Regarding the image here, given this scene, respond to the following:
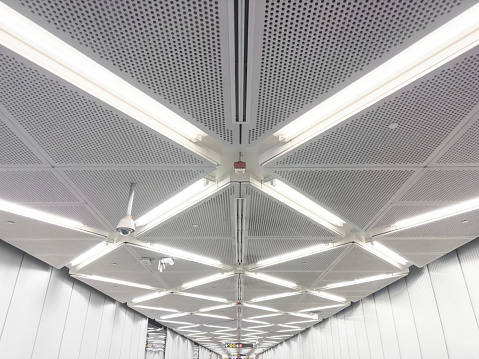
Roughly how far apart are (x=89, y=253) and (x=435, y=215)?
6955 millimetres

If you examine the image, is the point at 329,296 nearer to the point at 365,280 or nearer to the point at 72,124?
the point at 365,280

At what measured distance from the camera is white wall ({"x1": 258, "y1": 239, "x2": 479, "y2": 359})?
22.2 feet

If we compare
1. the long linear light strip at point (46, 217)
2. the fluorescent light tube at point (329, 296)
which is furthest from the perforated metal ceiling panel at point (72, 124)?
the fluorescent light tube at point (329, 296)

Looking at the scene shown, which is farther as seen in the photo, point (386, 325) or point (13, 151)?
point (386, 325)

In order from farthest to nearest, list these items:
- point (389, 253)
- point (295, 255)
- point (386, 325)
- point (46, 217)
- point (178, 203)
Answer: point (386, 325) < point (389, 253) < point (295, 255) < point (46, 217) < point (178, 203)

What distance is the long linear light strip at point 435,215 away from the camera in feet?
14.6

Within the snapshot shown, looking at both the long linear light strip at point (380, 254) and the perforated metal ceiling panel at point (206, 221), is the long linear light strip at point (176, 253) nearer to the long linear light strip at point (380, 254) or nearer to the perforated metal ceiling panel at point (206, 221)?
the perforated metal ceiling panel at point (206, 221)

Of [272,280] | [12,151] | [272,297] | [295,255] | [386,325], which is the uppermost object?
[12,151]

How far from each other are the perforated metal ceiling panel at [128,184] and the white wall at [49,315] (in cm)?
444

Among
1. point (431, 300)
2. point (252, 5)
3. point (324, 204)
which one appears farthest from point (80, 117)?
point (431, 300)

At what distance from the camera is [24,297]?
7199 mm

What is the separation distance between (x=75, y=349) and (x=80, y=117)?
31.1 ft

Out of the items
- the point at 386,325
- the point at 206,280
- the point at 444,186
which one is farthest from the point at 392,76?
the point at 386,325

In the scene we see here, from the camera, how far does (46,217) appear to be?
4875mm
